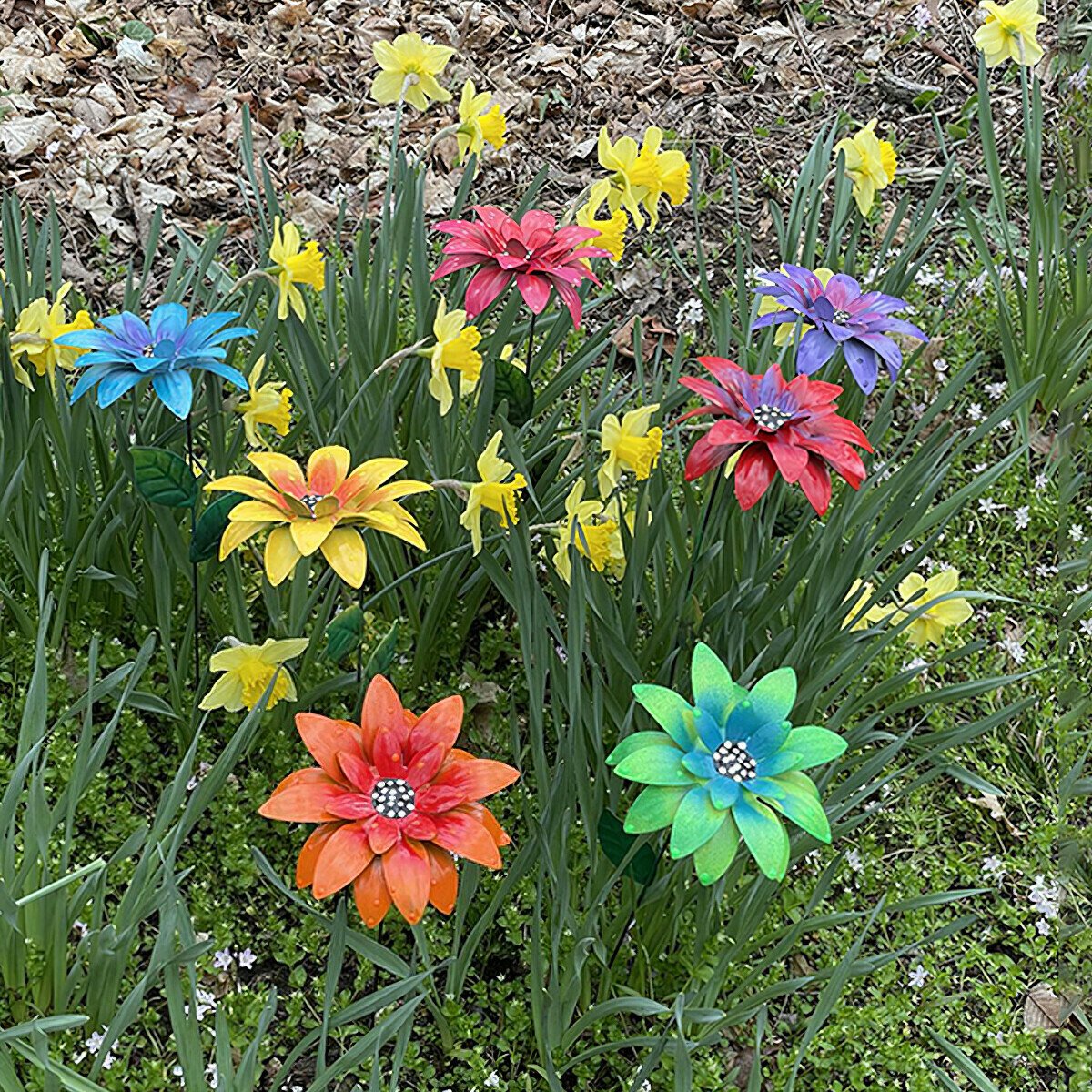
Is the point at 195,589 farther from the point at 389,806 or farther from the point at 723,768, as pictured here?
the point at 723,768

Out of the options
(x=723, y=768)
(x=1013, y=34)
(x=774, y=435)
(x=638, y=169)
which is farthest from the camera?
(x=1013, y=34)

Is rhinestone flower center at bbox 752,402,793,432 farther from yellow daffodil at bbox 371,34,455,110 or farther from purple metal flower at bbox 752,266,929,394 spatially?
yellow daffodil at bbox 371,34,455,110

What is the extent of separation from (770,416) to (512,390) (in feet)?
1.67

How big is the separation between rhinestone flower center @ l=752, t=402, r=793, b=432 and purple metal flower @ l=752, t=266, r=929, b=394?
107mm

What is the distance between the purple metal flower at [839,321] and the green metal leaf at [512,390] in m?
0.38

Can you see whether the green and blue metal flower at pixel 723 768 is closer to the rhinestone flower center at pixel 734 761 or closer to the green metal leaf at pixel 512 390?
the rhinestone flower center at pixel 734 761

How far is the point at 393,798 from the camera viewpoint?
1.30m

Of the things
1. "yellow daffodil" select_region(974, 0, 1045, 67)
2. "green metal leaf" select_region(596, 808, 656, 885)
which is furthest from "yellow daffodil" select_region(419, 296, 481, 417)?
"yellow daffodil" select_region(974, 0, 1045, 67)

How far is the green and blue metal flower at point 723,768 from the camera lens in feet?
3.77

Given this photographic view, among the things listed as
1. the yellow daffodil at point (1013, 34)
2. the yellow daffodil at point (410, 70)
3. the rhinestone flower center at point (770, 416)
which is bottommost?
the rhinestone flower center at point (770, 416)

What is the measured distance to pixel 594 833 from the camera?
1668 mm

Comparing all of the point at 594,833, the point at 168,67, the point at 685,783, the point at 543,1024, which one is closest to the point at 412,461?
the point at 594,833

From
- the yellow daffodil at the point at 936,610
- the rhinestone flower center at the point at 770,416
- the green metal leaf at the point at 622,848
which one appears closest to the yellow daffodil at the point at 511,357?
the rhinestone flower center at the point at 770,416

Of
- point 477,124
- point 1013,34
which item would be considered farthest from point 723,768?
point 1013,34
